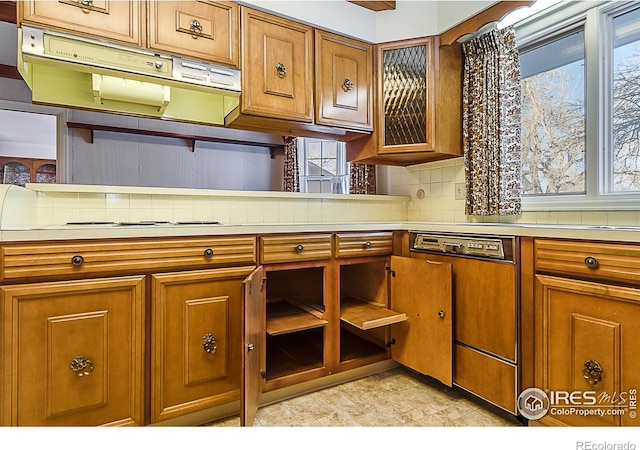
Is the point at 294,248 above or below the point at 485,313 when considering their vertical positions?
above

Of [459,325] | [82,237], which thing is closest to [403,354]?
[459,325]

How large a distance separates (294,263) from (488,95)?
149 cm

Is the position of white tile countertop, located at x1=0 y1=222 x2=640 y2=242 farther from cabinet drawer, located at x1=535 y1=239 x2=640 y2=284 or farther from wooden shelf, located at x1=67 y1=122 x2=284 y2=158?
wooden shelf, located at x1=67 y1=122 x2=284 y2=158

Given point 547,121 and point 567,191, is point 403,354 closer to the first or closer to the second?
point 567,191

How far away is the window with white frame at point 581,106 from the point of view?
1703 mm

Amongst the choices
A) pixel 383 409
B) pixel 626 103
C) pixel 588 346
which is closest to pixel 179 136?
pixel 383 409

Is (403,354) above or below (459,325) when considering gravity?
below

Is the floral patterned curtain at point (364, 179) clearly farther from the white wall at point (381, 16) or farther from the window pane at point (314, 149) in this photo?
the white wall at point (381, 16)

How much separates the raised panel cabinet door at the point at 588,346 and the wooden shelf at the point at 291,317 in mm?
1033

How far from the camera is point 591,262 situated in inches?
50.3

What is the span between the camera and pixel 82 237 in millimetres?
1282

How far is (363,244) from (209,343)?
968 mm

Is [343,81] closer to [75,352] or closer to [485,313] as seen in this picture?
[485,313]

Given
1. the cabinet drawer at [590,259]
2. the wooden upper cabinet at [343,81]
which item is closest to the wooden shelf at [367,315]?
the cabinet drawer at [590,259]
